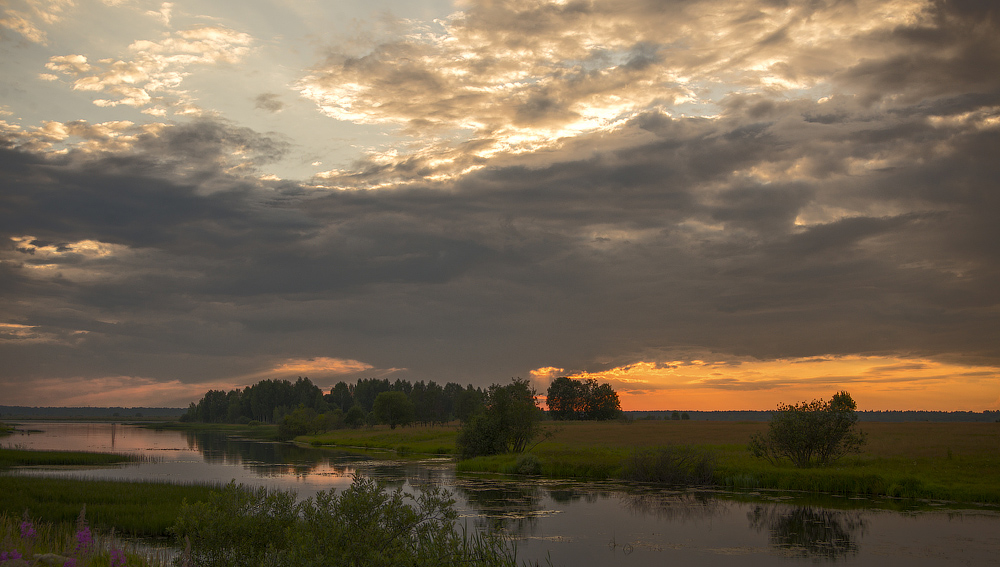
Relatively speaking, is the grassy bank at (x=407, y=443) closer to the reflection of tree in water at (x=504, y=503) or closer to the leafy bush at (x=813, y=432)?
the reflection of tree in water at (x=504, y=503)

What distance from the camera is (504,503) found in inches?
1251

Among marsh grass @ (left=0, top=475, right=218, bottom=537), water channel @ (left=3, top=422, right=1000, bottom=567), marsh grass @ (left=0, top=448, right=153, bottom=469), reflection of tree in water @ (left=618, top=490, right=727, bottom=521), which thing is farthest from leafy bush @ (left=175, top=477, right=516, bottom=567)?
marsh grass @ (left=0, top=448, right=153, bottom=469)

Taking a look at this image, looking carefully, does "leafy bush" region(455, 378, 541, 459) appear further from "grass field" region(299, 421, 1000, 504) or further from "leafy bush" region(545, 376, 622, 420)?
"leafy bush" region(545, 376, 622, 420)

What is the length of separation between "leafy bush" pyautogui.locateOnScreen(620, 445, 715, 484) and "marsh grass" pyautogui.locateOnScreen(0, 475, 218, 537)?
26315 millimetres

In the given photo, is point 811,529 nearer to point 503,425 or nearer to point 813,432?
point 813,432

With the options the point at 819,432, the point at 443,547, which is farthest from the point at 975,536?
the point at 443,547

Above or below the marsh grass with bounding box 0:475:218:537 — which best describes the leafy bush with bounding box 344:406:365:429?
below

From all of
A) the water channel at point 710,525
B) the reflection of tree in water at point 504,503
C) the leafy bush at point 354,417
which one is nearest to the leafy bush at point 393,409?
the leafy bush at point 354,417

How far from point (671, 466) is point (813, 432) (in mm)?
8968

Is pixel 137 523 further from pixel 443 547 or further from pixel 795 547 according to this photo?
pixel 795 547

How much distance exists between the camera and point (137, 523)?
2484cm

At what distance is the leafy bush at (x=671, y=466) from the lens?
3972 centimetres

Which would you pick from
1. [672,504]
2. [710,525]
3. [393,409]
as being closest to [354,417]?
[393,409]

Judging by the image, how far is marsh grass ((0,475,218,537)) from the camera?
2462cm
